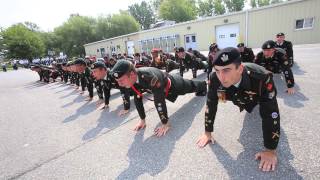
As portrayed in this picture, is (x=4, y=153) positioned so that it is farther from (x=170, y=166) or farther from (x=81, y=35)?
(x=81, y=35)

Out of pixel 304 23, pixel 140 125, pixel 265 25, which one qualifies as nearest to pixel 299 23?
pixel 304 23

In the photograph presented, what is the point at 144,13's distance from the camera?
230ft

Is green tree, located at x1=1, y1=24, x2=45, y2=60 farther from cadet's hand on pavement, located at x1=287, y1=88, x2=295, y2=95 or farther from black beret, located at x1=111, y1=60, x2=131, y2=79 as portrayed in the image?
cadet's hand on pavement, located at x1=287, y1=88, x2=295, y2=95

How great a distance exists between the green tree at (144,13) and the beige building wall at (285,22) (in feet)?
187

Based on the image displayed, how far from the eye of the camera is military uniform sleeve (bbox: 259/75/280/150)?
6.96 feet

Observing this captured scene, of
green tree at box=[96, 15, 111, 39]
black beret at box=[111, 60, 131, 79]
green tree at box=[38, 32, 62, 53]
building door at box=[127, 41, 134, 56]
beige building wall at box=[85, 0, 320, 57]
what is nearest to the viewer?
black beret at box=[111, 60, 131, 79]

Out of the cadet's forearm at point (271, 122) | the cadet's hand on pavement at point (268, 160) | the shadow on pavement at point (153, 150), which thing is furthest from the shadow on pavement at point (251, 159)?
the shadow on pavement at point (153, 150)

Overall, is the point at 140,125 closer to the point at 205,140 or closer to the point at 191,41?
the point at 205,140

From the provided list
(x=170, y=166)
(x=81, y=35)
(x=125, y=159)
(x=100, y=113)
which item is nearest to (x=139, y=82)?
(x=125, y=159)

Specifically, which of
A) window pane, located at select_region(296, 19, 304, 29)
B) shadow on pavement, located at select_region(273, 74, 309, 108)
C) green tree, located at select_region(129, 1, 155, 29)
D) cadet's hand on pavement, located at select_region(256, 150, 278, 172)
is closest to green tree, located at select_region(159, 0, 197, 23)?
green tree, located at select_region(129, 1, 155, 29)

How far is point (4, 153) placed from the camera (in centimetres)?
339

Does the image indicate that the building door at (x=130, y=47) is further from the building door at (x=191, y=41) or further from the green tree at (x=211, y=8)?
the green tree at (x=211, y=8)

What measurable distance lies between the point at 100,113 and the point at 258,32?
16104 millimetres

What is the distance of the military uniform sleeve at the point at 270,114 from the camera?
6.96ft
